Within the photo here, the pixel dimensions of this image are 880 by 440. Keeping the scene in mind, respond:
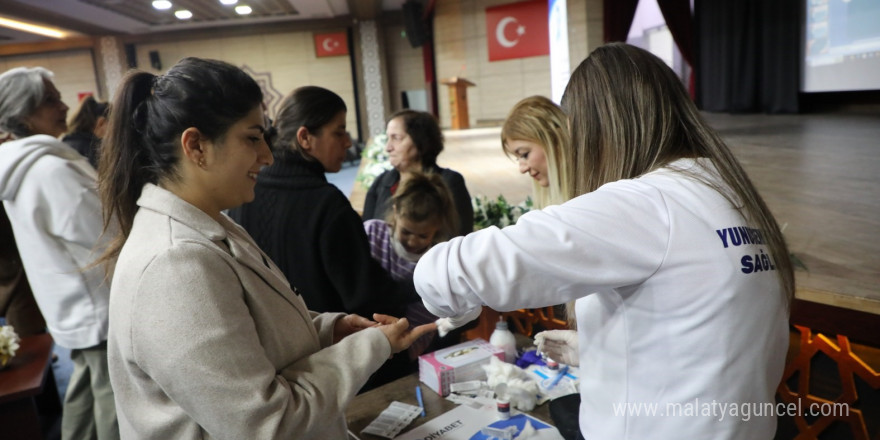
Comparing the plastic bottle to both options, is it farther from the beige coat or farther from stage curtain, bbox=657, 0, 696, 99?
stage curtain, bbox=657, 0, 696, 99

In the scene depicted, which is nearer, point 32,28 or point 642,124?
point 642,124

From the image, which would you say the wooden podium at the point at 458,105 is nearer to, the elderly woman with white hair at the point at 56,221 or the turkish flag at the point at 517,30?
the turkish flag at the point at 517,30

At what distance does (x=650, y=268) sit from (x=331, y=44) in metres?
13.9

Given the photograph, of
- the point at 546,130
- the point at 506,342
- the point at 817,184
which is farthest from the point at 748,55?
the point at 506,342

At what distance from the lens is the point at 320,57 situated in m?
13.7

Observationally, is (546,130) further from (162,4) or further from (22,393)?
(162,4)

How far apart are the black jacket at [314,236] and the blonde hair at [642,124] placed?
863mm

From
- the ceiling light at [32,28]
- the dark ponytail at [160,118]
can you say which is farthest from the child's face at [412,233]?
the ceiling light at [32,28]

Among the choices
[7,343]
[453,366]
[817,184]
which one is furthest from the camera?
[817,184]

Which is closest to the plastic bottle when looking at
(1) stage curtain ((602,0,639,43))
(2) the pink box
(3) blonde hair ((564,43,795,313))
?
(2) the pink box

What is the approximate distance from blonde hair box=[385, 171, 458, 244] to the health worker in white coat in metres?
1.19

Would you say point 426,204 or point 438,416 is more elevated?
point 426,204

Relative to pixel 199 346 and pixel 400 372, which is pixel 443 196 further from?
pixel 199 346

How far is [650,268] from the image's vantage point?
717 millimetres
